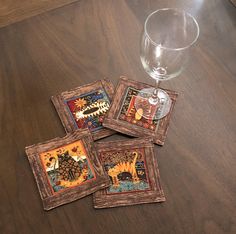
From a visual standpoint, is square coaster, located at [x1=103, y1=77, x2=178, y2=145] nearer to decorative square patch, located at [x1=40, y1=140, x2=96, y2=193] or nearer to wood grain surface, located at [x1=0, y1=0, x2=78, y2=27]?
decorative square patch, located at [x1=40, y1=140, x2=96, y2=193]

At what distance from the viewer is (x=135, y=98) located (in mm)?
873

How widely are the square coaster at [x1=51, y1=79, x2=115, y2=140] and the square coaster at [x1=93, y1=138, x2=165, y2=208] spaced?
0.05 m

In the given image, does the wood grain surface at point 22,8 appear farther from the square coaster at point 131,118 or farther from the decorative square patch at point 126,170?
the decorative square patch at point 126,170

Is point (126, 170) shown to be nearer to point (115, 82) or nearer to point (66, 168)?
point (66, 168)

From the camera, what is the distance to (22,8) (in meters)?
1.00

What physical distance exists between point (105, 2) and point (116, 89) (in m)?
0.30

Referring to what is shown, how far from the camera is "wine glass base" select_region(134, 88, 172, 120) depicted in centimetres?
85

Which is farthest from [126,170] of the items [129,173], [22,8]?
[22,8]

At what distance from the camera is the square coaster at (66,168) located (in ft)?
2.43

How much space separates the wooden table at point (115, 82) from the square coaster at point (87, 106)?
0.07 feet

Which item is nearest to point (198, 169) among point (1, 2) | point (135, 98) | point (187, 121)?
point (187, 121)

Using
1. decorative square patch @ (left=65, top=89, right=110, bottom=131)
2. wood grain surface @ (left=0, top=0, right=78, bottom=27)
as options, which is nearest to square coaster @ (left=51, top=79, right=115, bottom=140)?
decorative square patch @ (left=65, top=89, right=110, bottom=131)

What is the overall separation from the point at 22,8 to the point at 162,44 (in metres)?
0.43

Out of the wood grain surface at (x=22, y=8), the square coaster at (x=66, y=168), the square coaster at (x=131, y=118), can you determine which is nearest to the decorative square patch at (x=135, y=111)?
the square coaster at (x=131, y=118)
